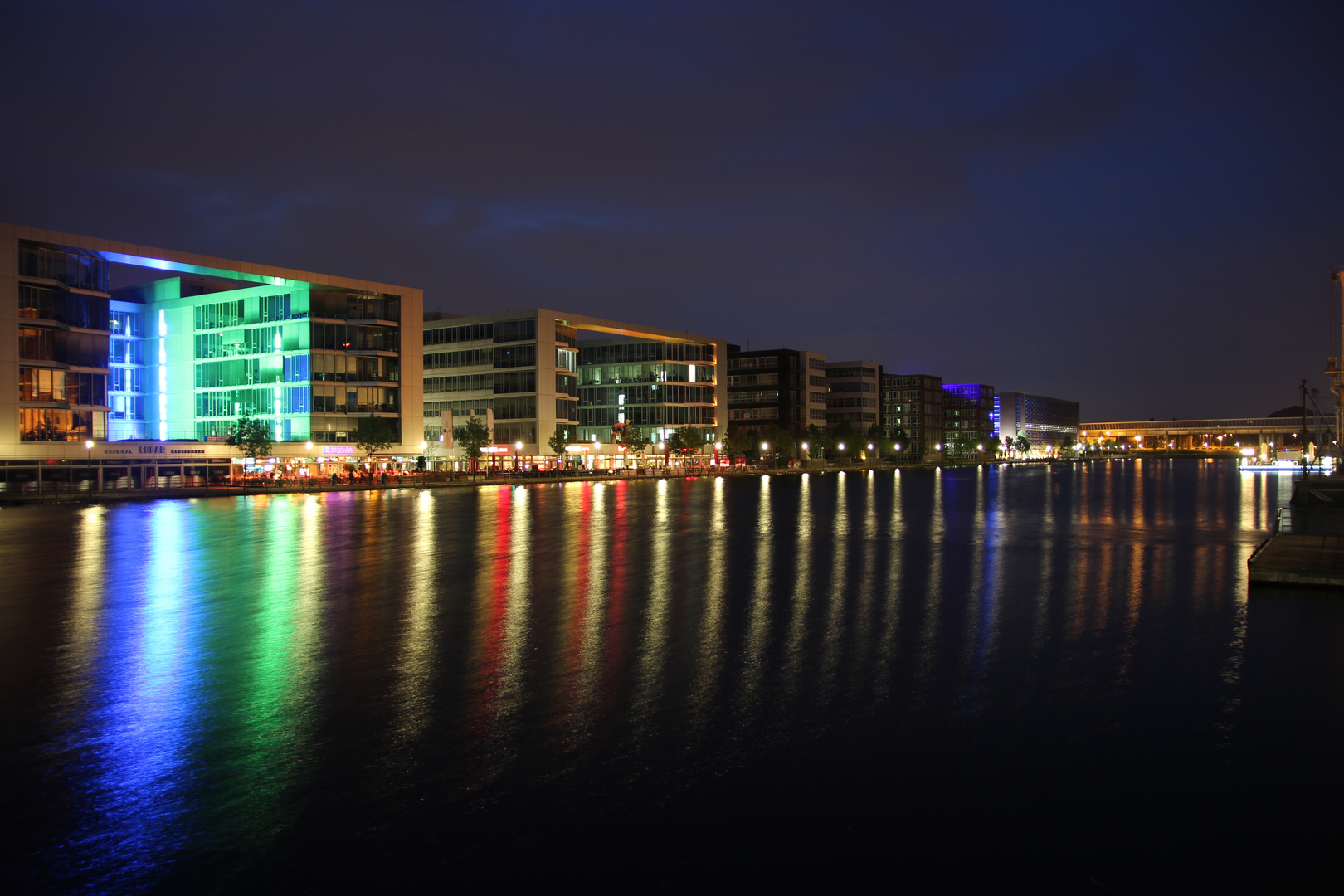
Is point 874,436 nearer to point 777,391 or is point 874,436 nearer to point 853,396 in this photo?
point 853,396

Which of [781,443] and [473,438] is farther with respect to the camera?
[781,443]

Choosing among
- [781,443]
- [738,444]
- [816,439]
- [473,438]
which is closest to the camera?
[473,438]

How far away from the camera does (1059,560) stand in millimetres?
27000

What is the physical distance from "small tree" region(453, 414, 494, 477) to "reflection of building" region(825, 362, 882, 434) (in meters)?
96.2

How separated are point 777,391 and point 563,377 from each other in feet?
193

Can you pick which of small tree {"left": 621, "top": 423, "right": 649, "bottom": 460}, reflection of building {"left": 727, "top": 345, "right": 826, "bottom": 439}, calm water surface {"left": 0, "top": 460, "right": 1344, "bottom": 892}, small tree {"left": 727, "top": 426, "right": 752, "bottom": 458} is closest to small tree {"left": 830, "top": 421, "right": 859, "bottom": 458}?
reflection of building {"left": 727, "top": 345, "right": 826, "bottom": 439}

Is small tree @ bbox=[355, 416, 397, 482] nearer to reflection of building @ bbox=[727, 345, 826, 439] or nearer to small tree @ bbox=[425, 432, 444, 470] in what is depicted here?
small tree @ bbox=[425, 432, 444, 470]

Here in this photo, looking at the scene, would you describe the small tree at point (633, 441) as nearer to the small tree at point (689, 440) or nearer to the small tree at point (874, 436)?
the small tree at point (689, 440)

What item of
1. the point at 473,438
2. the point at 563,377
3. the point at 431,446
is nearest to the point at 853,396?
the point at 563,377

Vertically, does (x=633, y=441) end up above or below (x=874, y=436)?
below

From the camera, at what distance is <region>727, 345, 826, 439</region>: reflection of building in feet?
515

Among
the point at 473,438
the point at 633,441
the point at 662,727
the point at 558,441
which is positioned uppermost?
the point at 473,438

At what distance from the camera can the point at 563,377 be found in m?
108

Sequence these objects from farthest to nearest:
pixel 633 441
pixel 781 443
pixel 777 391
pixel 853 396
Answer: pixel 853 396, pixel 777 391, pixel 781 443, pixel 633 441
